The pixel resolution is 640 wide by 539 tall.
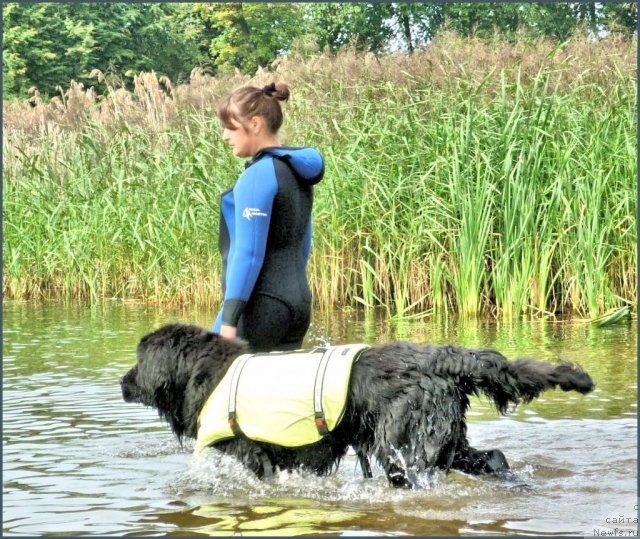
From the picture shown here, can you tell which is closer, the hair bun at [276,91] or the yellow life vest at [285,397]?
the yellow life vest at [285,397]

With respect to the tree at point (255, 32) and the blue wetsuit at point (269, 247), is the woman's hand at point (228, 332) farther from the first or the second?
the tree at point (255, 32)

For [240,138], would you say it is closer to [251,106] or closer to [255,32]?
[251,106]

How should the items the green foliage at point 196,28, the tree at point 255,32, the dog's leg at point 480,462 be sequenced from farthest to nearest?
the tree at point 255,32
the green foliage at point 196,28
the dog's leg at point 480,462

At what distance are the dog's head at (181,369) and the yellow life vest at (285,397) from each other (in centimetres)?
20

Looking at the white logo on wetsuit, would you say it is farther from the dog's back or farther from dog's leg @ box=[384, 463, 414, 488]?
dog's leg @ box=[384, 463, 414, 488]

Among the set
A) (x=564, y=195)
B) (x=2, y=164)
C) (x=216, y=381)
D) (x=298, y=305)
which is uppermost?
(x=2, y=164)

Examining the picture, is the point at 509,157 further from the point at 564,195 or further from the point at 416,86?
the point at 416,86

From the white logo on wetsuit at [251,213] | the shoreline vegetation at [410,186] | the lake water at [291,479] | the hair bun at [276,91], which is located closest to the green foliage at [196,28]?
the shoreline vegetation at [410,186]

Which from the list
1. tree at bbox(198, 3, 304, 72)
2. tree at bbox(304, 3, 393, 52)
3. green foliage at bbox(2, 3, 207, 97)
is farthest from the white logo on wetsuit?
tree at bbox(198, 3, 304, 72)

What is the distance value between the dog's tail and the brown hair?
5.24 feet

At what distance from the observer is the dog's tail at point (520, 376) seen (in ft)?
15.1

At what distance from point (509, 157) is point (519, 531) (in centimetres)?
571

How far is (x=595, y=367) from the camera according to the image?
24.7 ft

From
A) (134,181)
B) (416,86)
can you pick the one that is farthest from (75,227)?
(416,86)
